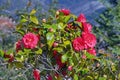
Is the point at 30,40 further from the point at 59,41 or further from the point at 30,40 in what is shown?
the point at 59,41

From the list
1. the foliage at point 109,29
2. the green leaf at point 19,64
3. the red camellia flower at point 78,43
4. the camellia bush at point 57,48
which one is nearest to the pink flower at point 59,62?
the camellia bush at point 57,48

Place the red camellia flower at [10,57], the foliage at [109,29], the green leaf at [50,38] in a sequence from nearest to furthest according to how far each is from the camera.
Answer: the green leaf at [50,38] < the red camellia flower at [10,57] < the foliage at [109,29]

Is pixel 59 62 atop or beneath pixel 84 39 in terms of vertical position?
beneath

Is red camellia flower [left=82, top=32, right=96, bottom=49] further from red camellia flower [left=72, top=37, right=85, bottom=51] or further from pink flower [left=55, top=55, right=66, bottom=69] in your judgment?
pink flower [left=55, top=55, right=66, bottom=69]

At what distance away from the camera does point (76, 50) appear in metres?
3.77

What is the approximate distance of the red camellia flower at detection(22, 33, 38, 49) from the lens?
12.2 ft

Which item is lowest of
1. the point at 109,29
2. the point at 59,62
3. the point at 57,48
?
the point at 109,29

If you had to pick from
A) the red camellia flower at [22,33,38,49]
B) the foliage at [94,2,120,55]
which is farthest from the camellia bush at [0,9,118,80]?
the foliage at [94,2,120,55]

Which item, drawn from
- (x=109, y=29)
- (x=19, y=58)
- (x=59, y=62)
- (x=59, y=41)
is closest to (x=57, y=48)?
(x=59, y=41)

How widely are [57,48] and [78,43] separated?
0.16m

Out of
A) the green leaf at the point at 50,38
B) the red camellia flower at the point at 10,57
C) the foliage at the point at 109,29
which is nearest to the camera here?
the green leaf at the point at 50,38

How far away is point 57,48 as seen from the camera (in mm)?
3729

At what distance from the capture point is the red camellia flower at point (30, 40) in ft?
12.2

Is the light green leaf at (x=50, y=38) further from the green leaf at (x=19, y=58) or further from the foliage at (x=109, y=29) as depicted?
the foliage at (x=109, y=29)
